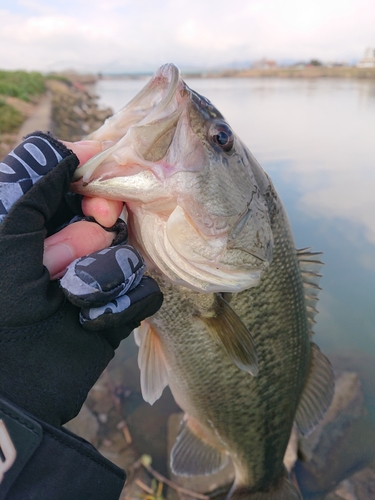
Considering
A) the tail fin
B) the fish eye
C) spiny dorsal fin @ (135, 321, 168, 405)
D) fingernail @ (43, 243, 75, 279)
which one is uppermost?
the fish eye

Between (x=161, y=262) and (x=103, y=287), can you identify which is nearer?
(x=103, y=287)

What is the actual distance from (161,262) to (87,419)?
7.12ft

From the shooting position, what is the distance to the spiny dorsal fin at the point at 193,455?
2.07 meters

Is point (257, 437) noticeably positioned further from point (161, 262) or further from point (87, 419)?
point (87, 419)

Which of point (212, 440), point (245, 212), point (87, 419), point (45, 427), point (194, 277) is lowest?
point (87, 419)

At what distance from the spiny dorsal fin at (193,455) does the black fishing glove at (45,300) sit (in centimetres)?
109

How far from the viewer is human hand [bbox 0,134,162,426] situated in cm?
100

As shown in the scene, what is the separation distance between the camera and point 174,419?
2936 mm

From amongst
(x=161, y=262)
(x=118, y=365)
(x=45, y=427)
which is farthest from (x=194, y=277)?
(x=118, y=365)

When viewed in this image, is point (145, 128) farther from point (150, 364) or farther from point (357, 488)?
point (357, 488)

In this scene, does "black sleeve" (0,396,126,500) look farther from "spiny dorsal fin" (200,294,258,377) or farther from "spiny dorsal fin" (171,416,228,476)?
"spiny dorsal fin" (171,416,228,476)

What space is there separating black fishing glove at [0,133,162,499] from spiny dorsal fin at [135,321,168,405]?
493mm

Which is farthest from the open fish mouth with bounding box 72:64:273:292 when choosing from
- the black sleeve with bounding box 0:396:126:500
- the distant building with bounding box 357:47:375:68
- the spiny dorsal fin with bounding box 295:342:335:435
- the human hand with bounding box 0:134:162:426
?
the distant building with bounding box 357:47:375:68

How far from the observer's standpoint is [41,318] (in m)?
1.08
